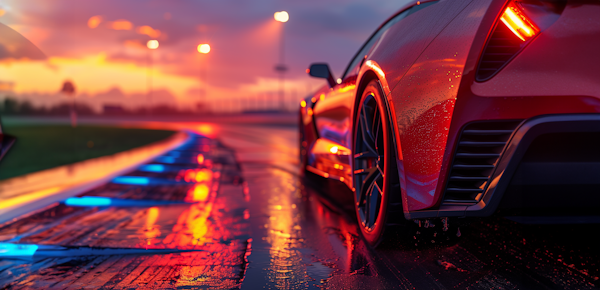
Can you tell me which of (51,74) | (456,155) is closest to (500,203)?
(456,155)

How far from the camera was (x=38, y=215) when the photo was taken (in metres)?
4.73

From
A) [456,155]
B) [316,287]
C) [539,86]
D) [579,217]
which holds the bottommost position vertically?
[316,287]

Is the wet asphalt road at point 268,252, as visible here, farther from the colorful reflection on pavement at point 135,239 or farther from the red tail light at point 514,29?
the red tail light at point 514,29

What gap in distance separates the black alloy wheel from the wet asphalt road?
0.57ft

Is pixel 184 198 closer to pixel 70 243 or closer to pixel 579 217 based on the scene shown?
pixel 70 243

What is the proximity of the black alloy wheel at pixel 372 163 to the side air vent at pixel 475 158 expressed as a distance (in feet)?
1.90

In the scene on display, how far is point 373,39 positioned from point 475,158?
7.74ft

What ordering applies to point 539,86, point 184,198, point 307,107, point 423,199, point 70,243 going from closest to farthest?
point 539,86 < point 423,199 < point 70,243 < point 184,198 < point 307,107

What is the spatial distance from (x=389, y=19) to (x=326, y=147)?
5.16ft

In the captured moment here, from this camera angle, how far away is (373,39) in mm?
4453

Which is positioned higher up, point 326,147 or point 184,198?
point 326,147

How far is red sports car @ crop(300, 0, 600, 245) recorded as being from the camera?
217 cm

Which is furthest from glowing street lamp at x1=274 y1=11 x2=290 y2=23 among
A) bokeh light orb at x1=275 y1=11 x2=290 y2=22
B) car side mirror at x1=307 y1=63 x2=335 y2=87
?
car side mirror at x1=307 y1=63 x2=335 y2=87

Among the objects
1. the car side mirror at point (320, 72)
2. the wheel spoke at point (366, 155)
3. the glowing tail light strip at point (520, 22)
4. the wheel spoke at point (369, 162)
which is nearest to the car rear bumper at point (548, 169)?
the glowing tail light strip at point (520, 22)
